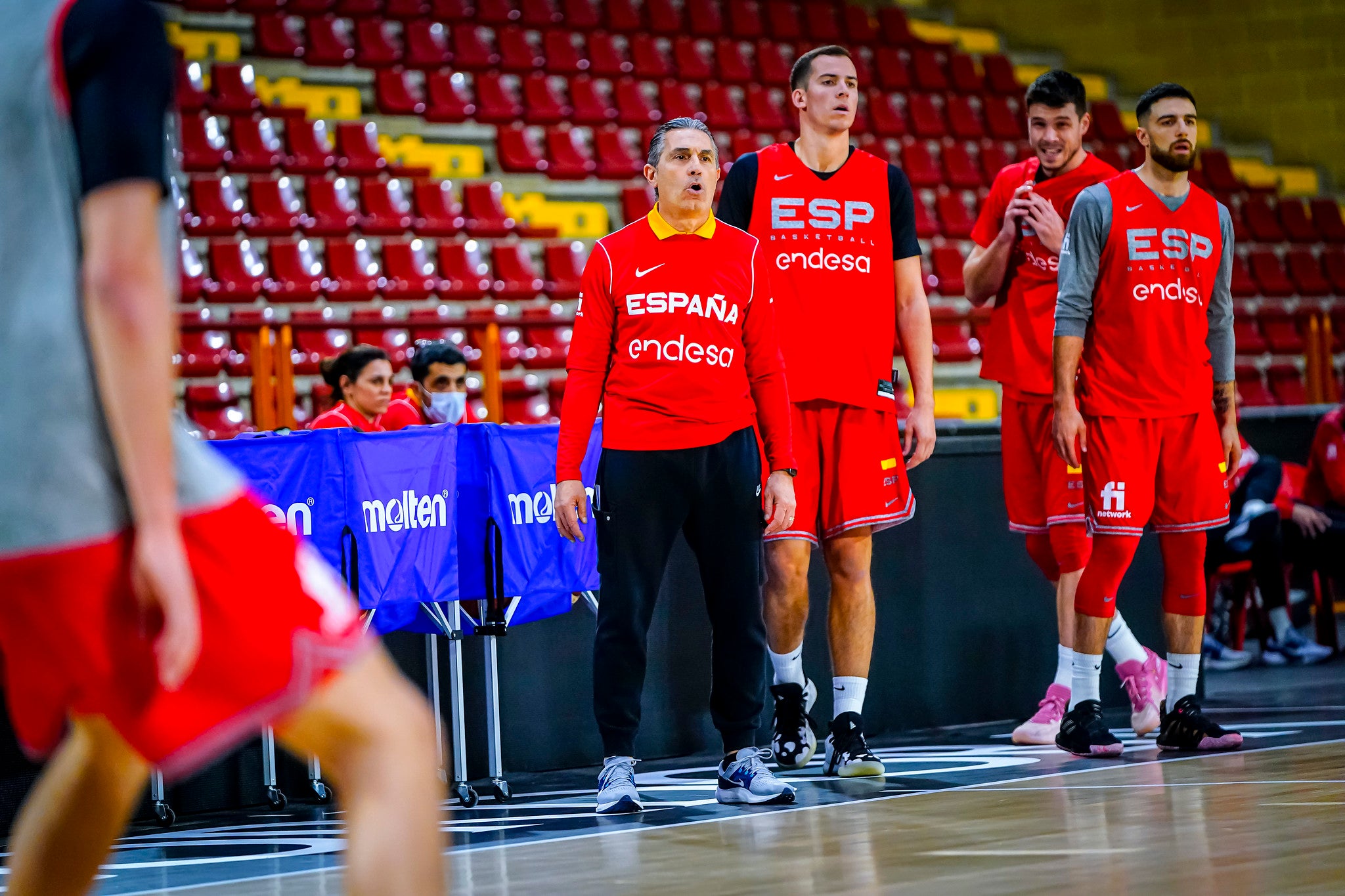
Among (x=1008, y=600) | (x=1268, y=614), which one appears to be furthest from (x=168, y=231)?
(x=1268, y=614)

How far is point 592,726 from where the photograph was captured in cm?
567

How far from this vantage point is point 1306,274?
14.2 metres

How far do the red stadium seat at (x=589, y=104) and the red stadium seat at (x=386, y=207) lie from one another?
6.31ft

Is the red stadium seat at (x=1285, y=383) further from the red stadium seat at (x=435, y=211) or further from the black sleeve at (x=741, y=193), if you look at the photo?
the black sleeve at (x=741, y=193)

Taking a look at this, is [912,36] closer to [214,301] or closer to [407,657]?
[214,301]

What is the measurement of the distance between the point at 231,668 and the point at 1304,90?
51.5 feet

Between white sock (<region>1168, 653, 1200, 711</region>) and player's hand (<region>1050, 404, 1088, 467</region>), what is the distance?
2.40 ft

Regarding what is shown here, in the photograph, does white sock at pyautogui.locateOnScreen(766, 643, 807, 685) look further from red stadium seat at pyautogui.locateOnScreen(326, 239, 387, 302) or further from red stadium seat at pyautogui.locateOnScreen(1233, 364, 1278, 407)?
red stadium seat at pyautogui.locateOnScreen(1233, 364, 1278, 407)

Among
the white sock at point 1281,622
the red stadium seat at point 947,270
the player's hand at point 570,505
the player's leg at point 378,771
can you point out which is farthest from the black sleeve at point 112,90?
the red stadium seat at point 947,270

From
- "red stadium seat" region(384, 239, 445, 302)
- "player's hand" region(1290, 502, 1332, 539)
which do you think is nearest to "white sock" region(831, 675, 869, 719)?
"player's hand" region(1290, 502, 1332, 539)

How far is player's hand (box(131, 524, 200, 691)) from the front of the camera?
61.2 inches

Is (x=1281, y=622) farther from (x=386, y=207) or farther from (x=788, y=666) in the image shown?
(x=386, y=207)

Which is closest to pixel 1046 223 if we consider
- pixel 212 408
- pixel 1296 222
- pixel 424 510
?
pixel 424 510

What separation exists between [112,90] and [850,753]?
3.69 metres
